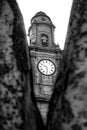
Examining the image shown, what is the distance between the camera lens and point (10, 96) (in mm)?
610

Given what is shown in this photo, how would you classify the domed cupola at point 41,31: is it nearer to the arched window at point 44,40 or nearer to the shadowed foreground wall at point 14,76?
the arched window at point 44,40

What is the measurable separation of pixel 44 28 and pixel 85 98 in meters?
16.3

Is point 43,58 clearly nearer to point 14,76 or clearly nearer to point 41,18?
point 41,18

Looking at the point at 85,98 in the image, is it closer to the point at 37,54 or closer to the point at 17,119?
the point at 17,119

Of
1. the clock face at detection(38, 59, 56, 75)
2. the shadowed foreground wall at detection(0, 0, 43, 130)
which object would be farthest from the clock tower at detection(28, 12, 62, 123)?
the shadowed foreground wall at detection(0, 0, 43, 130)

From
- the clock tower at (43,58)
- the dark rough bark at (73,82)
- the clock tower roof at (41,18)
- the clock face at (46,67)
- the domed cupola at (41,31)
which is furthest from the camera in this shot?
the clock tower roof at (41,18)

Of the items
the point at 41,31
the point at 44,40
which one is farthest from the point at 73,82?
the point at 41,31

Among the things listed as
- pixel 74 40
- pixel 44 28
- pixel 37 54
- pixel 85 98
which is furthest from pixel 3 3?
pixel 44 28

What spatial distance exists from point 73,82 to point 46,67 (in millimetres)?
14490

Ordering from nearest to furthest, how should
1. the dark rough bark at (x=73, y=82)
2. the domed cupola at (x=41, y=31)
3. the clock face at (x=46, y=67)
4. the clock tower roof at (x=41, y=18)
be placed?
1. the dark rough bark at (x=73, y=82)
2. the clock face at (x=46, y=67)
3. the domed cupola at (x=41, y=31)
4. the clock tower roof at (x=41, y=18)

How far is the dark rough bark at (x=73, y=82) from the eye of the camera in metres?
0.55

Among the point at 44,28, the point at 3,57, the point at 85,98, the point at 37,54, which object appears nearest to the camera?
the point at 85,98

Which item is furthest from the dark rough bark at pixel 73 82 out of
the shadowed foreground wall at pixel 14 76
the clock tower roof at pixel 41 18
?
the clock tower roof at pixel 41 18

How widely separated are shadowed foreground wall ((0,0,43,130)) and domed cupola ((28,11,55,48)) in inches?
584
